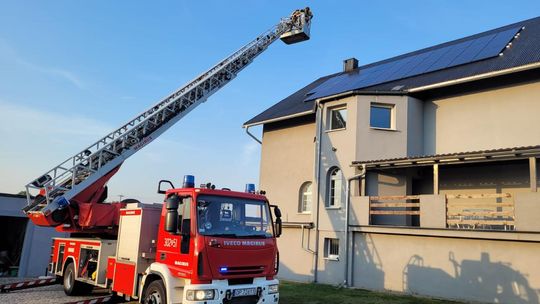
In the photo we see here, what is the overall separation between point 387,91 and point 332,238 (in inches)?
229

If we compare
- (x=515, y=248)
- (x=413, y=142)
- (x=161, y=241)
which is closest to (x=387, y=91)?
(x=413, y=142)

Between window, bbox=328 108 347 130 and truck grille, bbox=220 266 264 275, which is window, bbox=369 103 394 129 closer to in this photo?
window, bbox=328 108 347 130

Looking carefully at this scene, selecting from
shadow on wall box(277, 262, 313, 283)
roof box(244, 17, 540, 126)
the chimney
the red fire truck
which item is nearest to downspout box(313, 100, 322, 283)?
shadow on wall box(277, 262, 313, 283)

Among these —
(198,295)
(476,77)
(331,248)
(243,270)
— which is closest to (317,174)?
(331,248)

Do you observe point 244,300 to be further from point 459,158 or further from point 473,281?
point 459,158

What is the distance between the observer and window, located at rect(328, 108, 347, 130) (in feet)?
58.0

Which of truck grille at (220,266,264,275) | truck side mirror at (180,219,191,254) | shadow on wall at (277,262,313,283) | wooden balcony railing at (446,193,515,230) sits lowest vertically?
shadow on wall at (277,262,313,283)

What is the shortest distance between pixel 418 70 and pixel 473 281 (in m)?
9.17

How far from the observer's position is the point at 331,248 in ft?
55.8

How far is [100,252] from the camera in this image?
11.0 meters

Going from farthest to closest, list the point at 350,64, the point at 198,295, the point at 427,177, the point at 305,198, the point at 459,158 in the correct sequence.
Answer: the point at 350,64 → the point at 305,198 → the point at 427,177 → the point at 459,158 → the point at 198,295

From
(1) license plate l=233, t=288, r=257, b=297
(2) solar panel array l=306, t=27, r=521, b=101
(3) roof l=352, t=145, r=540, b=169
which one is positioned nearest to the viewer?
(1) license plate l=233, t=288, r=257, b=297

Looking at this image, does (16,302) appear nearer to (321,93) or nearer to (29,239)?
(29,239)

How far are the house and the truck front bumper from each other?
7.02m
